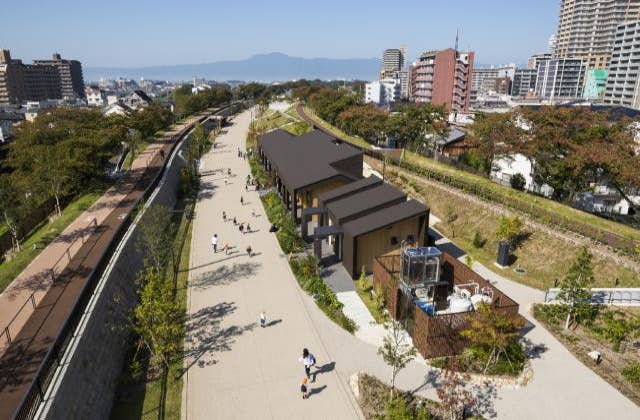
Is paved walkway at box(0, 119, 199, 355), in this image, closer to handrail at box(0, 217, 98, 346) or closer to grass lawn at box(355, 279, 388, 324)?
handrail at box(0, 217, 98, 346)

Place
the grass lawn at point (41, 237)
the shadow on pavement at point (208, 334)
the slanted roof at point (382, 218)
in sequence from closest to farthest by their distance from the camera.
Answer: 1. the shadow on pavement at point (208, 334)
2. the grass lawn at point (41, 237)
3. the slanted roof at point (382, 218)

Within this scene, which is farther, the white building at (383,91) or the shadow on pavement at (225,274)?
the white building at (383,91)

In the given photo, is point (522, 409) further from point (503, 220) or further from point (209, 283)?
point (209, 283)

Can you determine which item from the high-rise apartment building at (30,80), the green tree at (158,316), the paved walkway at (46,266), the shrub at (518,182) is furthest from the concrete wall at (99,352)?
the high-rise apartment building at (30,80)

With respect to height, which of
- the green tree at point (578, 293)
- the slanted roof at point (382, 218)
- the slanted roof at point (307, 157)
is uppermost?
the slanted roof at point (307, 157)

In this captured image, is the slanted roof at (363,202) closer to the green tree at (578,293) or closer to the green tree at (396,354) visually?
the green tree at (396,354)

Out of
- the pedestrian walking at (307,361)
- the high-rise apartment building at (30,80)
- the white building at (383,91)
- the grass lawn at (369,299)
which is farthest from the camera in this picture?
the white building at (383,91)

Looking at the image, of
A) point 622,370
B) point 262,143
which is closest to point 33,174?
point 262,143

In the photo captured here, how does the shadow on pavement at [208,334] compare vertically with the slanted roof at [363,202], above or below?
below
